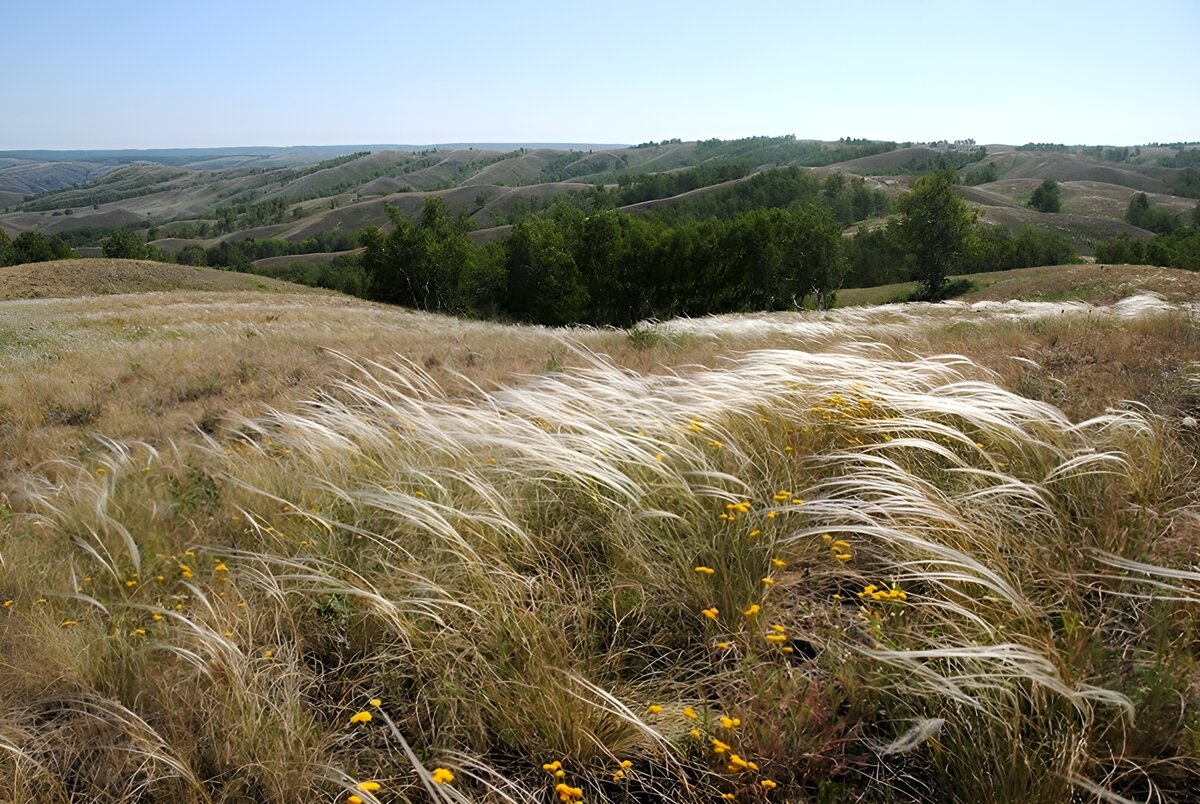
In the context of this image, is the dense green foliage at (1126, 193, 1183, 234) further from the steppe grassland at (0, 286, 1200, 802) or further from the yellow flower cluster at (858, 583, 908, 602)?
the yellow flower cluster at (858, 583, 908, 602)

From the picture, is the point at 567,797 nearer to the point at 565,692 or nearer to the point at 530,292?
the point at 565,692

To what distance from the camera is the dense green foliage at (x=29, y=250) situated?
80250 millimetres

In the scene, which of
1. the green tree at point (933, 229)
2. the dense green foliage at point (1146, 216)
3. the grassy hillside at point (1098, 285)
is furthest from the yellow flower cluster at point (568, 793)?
the dense green foliage at point (1146, 216)

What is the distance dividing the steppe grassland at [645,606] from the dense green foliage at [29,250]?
9992 cm

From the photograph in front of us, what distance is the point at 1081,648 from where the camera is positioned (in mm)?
1884

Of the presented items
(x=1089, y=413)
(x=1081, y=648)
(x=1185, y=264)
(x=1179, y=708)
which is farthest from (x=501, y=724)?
(x=1185, y=264)

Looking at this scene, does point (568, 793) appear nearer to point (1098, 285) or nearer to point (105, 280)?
point (1098, 285)

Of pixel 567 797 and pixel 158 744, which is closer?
pixel 567 797

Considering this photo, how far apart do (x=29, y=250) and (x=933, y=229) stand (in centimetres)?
9982

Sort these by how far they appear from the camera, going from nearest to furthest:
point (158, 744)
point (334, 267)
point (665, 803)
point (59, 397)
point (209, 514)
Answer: point (665, 803), point (158, 744), point (209, 514), point (59, 397), point (334, 267)

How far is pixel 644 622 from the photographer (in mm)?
2441

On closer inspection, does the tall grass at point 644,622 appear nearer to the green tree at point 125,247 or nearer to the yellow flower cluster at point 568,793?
the yellow flower cluster at point 568,793

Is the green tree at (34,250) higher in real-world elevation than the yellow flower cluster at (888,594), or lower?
lower

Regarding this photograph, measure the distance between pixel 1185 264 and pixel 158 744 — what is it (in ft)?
279
